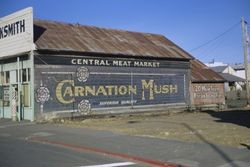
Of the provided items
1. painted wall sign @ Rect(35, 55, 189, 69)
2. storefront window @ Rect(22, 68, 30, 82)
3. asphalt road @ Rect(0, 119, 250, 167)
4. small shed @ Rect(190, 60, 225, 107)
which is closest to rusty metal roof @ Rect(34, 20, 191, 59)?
painted wall sign @ Rect(35, 55, 189, 69)

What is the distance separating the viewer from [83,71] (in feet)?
102

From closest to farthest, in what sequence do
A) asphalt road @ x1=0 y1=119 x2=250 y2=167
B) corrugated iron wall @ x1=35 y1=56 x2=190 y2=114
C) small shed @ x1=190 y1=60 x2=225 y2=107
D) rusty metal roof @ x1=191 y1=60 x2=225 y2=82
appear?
asphalt road @ x1=0 y1=119 x2=250 y2=167
corrugated iron wall @ x1=35 y1=56 x2=190 y2=114
small shed @ x1=190 y1=60 x2=225 y2=107
rusty metal roof @ x1=191 y1=60 x2=225 y2=82

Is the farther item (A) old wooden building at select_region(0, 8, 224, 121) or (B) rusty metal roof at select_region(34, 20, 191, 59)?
(B) rusty metal roof at select_region(34, 20, 191, 59)

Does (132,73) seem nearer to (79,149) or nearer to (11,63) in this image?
(11,63)

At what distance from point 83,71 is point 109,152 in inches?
660

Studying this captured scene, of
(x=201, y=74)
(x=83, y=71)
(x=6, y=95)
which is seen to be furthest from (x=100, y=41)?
(x=201, y=74)

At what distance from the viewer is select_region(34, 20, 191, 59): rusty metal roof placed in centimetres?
3060

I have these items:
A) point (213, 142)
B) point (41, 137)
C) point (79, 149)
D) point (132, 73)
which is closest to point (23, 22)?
point (132, 73)

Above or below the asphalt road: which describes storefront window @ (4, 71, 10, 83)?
above

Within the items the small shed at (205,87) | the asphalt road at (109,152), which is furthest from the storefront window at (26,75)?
the small shed at (205,87)

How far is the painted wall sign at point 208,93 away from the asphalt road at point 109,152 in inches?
840

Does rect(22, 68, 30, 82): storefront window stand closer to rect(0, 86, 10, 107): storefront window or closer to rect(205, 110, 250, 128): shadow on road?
rect(0, 86, 10, 107): storefront window

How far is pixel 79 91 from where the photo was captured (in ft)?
101

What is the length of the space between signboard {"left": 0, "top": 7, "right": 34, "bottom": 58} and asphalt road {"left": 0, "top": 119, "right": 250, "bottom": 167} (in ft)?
33.7
